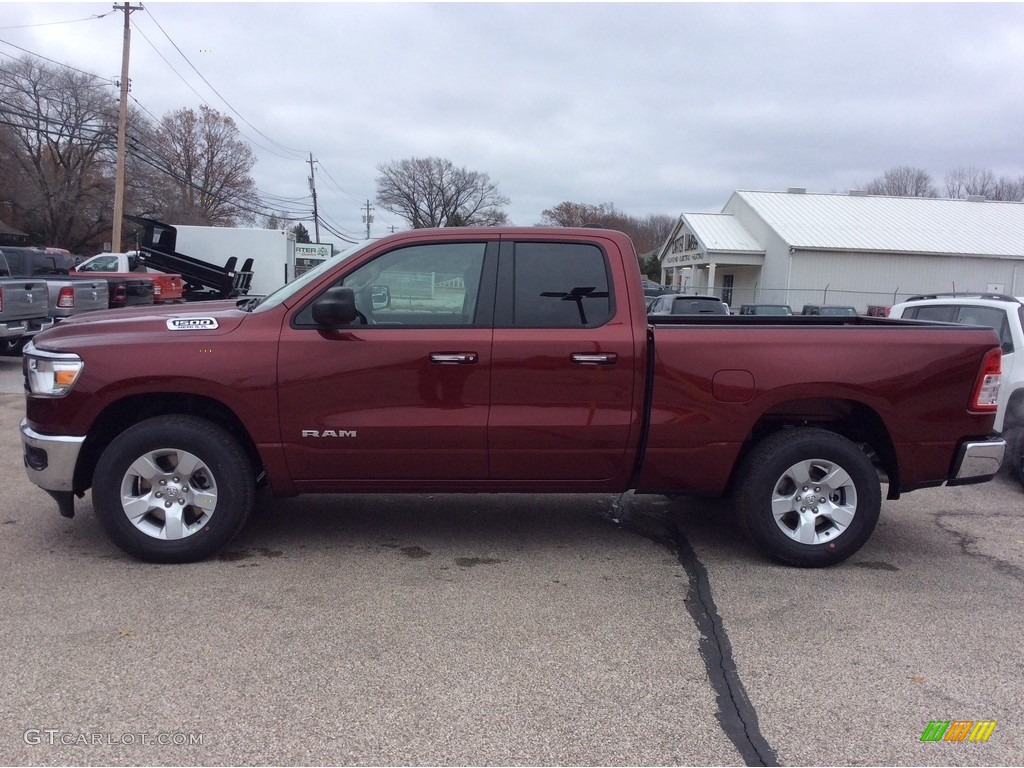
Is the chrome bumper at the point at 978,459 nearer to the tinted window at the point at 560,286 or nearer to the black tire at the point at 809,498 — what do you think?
the black tire at the point at 809,498

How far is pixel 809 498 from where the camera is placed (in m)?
4.98

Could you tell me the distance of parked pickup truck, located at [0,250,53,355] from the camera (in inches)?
485

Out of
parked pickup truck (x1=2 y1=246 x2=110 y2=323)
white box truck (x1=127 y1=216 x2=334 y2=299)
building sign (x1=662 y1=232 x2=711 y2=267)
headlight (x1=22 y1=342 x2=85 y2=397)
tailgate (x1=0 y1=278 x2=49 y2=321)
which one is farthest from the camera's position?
building sign (x1=662 y1=232 x2=711 y2=267)

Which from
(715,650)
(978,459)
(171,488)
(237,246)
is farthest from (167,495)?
(237,246)

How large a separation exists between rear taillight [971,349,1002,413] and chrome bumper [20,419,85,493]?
527 centimetres

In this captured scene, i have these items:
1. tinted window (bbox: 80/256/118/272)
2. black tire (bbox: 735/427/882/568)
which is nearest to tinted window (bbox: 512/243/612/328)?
black tire (bbox: 735/427/882/568)

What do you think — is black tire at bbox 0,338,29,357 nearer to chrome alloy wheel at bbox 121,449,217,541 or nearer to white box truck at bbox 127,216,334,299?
white box truck at bbox 127,216,334,299

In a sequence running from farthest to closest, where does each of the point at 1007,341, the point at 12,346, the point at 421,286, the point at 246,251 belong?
the point at 246,251, the point at 12,346, the point at 1007,341, the point at 421,286

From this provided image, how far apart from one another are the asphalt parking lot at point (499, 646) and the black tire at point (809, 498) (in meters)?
0.18

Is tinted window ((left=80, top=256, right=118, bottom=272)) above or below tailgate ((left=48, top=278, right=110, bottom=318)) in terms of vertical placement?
above

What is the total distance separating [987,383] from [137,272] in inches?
856

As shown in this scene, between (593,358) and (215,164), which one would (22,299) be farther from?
(215,164)

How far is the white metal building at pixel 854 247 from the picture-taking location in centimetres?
3500

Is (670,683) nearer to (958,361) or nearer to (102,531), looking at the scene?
(958,361)
